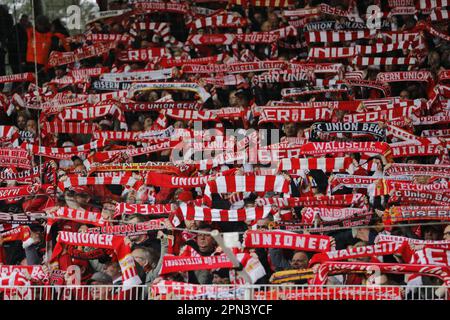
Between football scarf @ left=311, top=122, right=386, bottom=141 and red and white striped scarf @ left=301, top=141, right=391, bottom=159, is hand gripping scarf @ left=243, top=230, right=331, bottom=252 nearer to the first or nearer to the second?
red and white striped scarf @ left=301, top=141, right=391, bottom=159

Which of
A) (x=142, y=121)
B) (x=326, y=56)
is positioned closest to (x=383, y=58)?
(x=326, y=56)

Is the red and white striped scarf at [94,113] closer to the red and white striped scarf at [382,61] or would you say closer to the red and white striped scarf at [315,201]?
the red and white striped scarf at [315,201]

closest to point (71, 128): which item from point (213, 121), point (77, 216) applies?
point (213, 121)

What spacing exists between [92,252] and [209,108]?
2.83 m

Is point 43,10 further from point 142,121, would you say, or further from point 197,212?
point 197,212

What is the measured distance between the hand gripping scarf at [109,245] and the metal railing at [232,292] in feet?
1.33

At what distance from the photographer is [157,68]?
44.4 feet

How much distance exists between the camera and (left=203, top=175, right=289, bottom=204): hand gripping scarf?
11.1 meters

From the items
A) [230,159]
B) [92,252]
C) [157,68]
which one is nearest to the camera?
[92,252]

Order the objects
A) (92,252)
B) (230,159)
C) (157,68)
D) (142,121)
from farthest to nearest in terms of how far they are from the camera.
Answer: (157,68), (142,121), (230,159), (92,252)

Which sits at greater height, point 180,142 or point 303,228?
point 180,142

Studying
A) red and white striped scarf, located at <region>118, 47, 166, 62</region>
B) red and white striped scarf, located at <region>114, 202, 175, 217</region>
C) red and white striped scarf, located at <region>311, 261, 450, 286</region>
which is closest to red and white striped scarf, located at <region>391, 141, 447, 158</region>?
red and white striped scarf, located at <region>311, 261, 450, 286</region>

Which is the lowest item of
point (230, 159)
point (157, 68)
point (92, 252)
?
point (92, 252)

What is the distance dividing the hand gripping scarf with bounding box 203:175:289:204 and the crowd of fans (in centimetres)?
5
